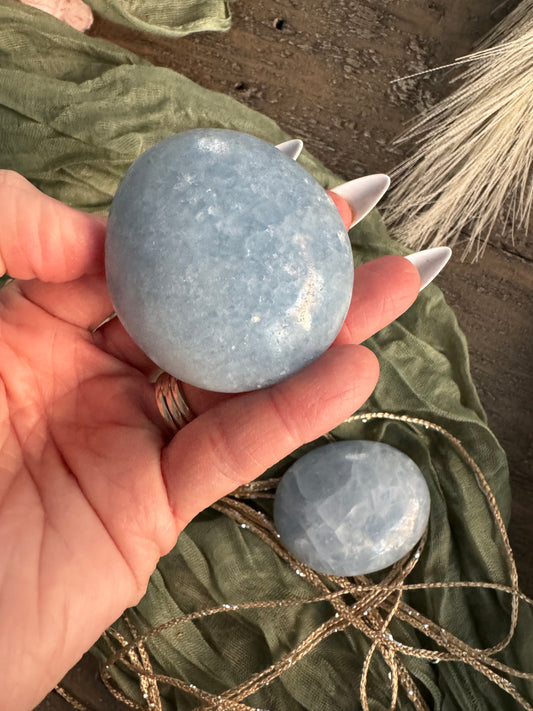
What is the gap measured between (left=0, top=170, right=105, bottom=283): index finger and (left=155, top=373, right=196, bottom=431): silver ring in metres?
0.14

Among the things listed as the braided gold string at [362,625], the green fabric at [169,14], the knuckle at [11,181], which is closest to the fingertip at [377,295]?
the braided gold string at [362,625]

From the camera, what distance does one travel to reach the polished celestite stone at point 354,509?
783 millimetres

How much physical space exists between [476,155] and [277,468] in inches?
19.4

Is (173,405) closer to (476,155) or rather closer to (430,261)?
(430,261)

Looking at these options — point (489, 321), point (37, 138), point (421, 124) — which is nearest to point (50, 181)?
point (37, 138)

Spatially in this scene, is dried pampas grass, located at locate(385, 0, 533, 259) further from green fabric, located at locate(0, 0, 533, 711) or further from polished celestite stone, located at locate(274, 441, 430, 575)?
polished celestite stone, located at locate(274, 441, 430, 575)

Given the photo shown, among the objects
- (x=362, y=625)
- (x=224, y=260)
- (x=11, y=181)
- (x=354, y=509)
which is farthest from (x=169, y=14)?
(x=362, y=625)

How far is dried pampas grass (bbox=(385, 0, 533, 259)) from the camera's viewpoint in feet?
2.84

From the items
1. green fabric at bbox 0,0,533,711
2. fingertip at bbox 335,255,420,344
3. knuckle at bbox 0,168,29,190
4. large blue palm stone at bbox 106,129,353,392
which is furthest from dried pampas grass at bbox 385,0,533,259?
knuckle at bbox 0,168,29,190

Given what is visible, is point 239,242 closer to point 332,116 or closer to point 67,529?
point 67,529

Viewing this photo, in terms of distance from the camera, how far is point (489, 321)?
960 millimetres

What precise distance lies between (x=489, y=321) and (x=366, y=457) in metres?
0.30

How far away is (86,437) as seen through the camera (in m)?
0.67

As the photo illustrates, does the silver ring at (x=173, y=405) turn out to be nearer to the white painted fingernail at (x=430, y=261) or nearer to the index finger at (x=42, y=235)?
the index finger at (x=42, y=235)
